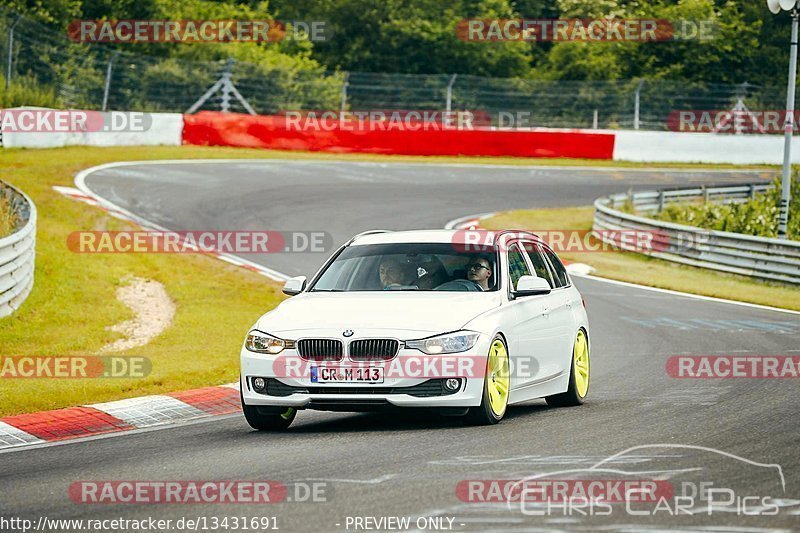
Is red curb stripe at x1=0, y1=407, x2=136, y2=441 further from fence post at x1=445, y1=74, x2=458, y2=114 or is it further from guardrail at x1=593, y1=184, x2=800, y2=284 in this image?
fence post at x1=445, y1=74, x2=458, y2=114

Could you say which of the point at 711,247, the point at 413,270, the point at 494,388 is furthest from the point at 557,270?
the point at 711,247

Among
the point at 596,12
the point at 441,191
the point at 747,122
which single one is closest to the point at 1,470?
the point at 441,191

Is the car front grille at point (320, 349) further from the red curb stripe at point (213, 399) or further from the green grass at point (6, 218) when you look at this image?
the green grass at point (6, 218)

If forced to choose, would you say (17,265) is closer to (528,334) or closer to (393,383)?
(528,334)

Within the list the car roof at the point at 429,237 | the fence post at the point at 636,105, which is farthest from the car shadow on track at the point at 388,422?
the fence post at the point at 636,105

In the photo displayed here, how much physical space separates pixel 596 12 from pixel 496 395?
65.8 metres

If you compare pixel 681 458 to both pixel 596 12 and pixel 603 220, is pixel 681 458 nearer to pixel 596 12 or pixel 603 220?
pixel 603 220

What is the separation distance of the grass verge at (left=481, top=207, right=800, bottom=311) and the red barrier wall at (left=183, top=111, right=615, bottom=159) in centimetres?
1127

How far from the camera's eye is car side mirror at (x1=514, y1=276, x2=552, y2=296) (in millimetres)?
10633

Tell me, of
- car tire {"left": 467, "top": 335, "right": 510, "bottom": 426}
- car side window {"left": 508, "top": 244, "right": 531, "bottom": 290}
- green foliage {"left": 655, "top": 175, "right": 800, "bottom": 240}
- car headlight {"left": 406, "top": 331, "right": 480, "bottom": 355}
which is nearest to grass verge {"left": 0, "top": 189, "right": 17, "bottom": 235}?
car side window {"left": 508, "top": 244, "right": 531, "bottom": 290}

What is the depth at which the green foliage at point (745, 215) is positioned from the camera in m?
30.1

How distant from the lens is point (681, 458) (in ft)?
27.3

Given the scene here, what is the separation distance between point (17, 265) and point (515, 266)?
788cm

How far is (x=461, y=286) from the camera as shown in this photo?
10844mm
